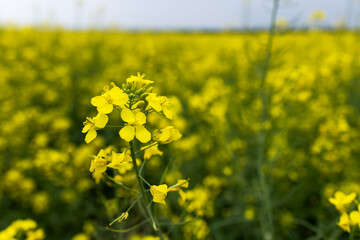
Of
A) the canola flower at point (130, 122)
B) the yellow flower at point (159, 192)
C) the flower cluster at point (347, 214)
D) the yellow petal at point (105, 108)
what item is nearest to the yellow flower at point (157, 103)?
the canola flower at point (130, 122)

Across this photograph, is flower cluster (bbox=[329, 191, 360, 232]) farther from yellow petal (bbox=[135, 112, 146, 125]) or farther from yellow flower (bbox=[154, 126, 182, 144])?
yellow petal (bbox=[135, 112, 146, 125])

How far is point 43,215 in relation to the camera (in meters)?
2.90

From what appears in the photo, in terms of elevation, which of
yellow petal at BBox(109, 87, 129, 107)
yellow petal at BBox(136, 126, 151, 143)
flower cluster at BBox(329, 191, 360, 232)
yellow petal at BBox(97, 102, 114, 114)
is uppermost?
yellow petal at BBox(109, 87, 129, 107)

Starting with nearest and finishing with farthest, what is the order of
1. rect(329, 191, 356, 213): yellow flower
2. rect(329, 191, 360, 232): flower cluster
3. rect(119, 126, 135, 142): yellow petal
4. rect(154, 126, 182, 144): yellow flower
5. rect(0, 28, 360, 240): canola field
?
rect(119, 126, 135, 142): yellow petal, rect(154, 126, 182, 144): yellow flower, rect(329, 191, 360, 232): flower cluster, rect(329, 191, 356, 213): yellow flower, rect(0, 28, 360, 240): canola field

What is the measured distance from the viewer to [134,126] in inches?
36.6

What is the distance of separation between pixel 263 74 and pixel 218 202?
132cm

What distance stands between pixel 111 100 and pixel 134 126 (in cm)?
10

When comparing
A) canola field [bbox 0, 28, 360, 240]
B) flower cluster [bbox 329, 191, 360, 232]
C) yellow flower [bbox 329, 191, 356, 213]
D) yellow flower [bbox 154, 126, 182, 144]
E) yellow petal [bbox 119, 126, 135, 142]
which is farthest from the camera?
canola field [bbox 0, 28, 360, 240]

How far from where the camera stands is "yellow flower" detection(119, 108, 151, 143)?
0.90m

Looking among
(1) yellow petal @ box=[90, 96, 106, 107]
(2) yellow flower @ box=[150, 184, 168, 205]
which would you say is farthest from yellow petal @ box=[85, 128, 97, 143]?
(2) yellow flower @ box=[150, 184, 168, 205]

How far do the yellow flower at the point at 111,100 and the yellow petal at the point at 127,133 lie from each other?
7cm

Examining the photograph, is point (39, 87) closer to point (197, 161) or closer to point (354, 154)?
point (197, 161)

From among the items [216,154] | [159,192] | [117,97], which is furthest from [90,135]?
[216,154]

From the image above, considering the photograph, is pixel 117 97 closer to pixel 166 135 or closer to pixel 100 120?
pixel 100 120
